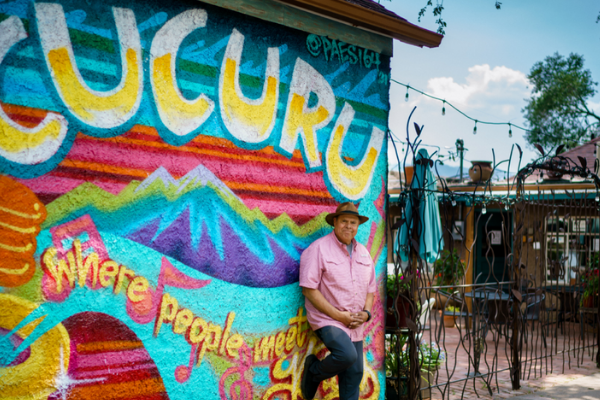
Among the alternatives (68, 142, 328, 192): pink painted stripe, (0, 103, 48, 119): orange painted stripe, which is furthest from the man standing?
(0, 103, 48, 119): orange painted stripe

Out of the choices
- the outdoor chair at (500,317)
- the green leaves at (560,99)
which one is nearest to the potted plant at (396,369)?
the outdoor chair at (500,317)

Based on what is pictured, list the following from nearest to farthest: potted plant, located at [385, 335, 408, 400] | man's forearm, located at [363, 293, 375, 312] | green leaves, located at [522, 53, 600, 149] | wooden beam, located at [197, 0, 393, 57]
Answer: wooden beam, located at [197, 0, 393, 57] → man's forearm, located at [363, 293, 375, 312] → potted plant, located at [385, 335, 408, 400] → green leaves, located at [522, 53, 600, 149]

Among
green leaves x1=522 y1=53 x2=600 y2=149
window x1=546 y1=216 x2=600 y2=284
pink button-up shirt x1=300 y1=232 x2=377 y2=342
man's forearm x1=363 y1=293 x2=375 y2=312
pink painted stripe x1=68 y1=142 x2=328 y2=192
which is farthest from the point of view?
green leaves x1=522 y1=53 x2=600 y2=149

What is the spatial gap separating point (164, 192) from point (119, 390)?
1387mm

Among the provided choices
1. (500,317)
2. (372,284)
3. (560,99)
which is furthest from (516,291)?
(560,99)

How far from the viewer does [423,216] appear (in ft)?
19.3

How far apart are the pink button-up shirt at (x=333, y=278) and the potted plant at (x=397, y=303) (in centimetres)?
80

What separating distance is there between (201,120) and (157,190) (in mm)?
658

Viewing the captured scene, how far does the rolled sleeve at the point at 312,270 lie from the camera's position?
482 centimetres

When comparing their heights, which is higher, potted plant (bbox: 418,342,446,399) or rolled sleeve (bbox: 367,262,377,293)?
rolled sleeve (bbox: 367,262,377,293)

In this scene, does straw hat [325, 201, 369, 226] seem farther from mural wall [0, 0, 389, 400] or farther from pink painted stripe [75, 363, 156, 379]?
pink painted stripe [75, 363, 156, 379]

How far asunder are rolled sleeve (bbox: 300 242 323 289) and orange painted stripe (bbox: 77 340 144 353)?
1.44m

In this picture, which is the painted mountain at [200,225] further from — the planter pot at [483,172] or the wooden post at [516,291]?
the planter pot at [483,172]

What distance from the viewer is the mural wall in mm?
3584
